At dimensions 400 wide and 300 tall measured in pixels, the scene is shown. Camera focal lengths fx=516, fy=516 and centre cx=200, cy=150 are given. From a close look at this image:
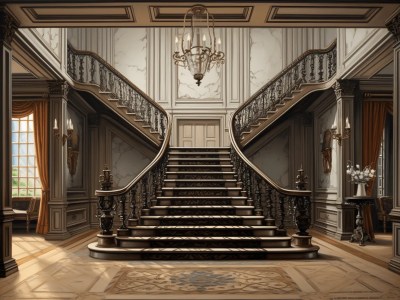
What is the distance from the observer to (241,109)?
11602 mm

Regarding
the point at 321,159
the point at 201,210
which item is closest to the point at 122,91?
the point at 321,159

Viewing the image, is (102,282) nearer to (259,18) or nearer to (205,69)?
(205,69)

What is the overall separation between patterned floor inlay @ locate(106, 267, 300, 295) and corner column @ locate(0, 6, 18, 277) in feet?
4.50

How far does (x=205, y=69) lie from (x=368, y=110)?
4.87 m

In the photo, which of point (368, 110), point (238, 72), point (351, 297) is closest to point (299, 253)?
point (351, 297)

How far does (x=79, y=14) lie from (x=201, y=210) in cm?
372

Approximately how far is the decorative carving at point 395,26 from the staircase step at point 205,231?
10.6ft

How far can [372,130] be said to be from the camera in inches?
398

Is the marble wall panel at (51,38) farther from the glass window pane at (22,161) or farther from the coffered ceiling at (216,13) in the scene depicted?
the glass window pane at (22,161)

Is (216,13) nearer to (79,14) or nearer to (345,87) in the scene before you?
(79,14)

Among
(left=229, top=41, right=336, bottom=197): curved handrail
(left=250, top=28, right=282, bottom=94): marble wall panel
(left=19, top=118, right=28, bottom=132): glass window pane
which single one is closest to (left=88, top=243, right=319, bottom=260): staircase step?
(left=229, top=41, right=336, bottom=197): curved handrail

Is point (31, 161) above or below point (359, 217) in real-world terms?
above

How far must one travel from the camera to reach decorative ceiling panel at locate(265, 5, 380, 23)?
623 centimetres

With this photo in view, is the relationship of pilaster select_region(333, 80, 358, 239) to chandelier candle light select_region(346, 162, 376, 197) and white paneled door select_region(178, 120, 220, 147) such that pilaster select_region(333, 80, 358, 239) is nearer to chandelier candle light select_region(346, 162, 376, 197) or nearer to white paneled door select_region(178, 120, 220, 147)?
chandelier candle light select_region(346, 162, 376, 197)
